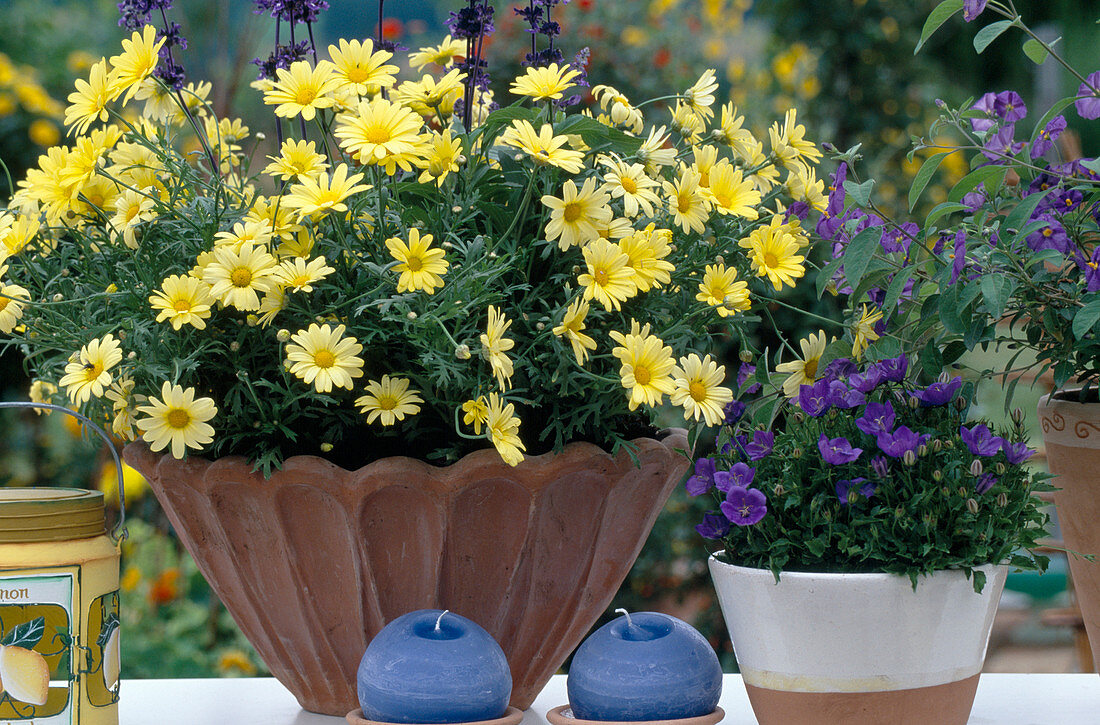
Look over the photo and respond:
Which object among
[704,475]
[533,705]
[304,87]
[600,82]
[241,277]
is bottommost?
[533,705]

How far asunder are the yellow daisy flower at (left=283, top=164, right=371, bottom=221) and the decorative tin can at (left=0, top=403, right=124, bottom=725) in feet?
0.70

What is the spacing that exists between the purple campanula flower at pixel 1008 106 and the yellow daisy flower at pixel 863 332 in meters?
0.16

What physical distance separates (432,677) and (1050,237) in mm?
432

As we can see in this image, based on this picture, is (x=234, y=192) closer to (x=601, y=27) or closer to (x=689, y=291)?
(x=689, y=291)

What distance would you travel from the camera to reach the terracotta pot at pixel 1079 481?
0.66 m

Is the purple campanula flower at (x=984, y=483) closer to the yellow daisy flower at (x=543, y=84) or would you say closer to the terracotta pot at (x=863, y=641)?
the terracotta pot at (x=863, y=641)

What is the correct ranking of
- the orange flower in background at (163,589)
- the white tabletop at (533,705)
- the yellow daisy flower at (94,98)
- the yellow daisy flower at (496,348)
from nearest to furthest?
the yellow daisy flower at (496,348) < the yellow daisy flower at (94,98) < the white tabletop at (533,705) < the orange flower in background at (163,589)

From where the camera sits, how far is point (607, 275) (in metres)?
0.58

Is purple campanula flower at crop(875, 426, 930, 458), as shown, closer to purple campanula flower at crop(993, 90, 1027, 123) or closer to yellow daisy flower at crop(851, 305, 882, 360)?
yellow daisy flower at crop(851, 305, 882, 360)

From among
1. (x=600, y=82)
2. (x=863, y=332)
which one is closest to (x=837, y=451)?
(x=863, y=332)

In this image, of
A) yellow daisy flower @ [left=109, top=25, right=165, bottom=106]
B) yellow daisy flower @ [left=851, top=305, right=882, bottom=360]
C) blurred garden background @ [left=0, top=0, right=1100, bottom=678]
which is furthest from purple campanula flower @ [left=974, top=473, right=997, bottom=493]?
blurred garden background @ [left=0, top=0, right=1100, bottom=678]

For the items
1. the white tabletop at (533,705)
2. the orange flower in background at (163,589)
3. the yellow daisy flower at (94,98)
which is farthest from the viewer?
the orange flower in background at (163,589)

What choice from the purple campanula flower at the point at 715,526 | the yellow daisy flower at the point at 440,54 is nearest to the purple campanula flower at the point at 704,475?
the purple campanula flower at the point at 715,526

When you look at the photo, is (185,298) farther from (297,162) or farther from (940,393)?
(940,393)
